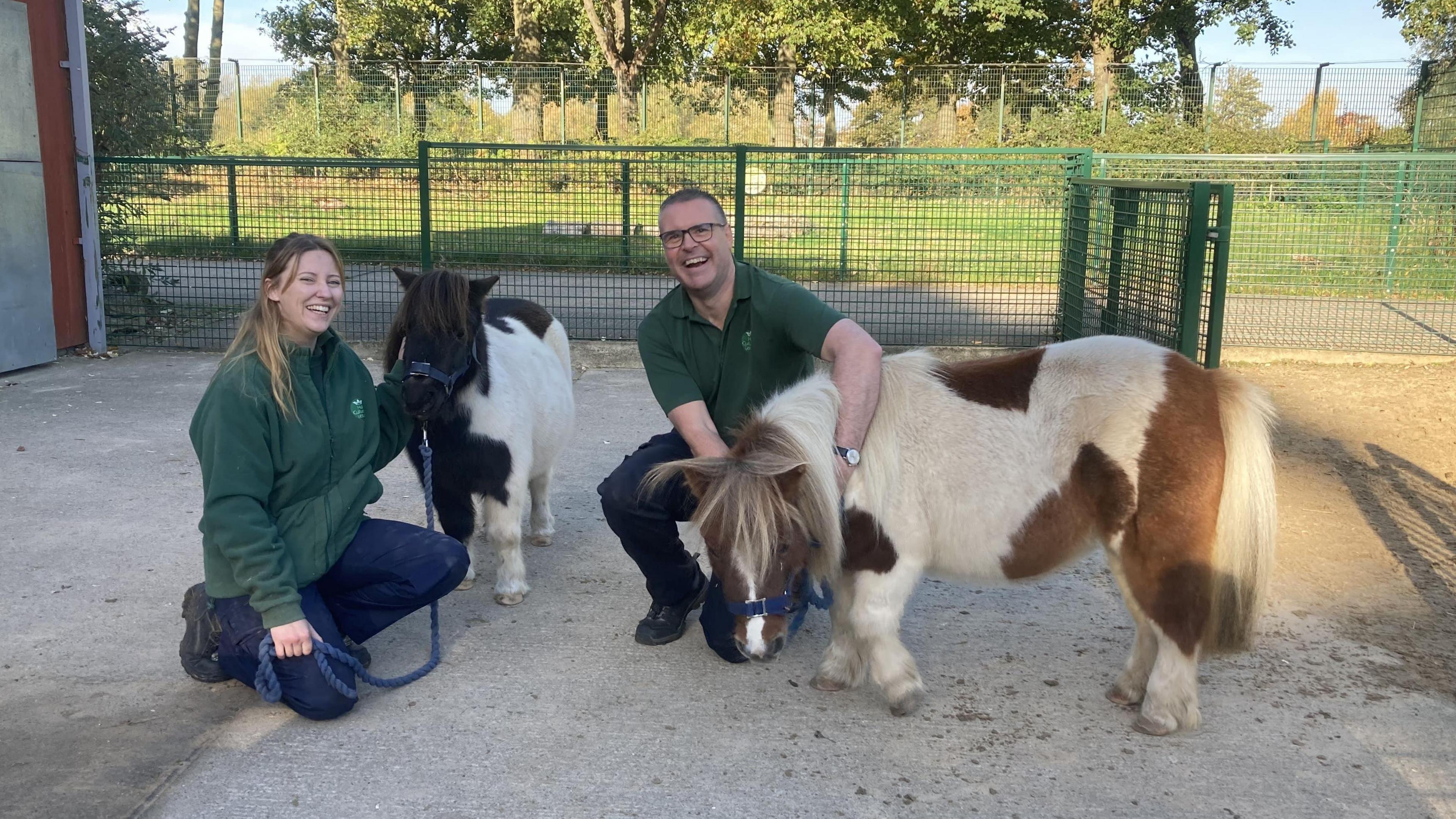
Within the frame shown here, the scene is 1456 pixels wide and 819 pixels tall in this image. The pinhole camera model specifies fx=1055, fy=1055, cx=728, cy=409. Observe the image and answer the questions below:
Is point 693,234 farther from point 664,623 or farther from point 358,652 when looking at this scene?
point 358,652

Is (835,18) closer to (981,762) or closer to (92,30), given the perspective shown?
(92,30)

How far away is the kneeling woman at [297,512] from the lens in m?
3.37

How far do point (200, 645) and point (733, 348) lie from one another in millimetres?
2188

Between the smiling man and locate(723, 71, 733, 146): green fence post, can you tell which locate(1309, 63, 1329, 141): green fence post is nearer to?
locate(723, 71, 733, 146): green fence post

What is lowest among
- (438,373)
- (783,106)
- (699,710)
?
(699,710)

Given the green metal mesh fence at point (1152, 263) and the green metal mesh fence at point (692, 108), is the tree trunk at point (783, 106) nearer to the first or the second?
the green metal mesh fence at point (692, 108)

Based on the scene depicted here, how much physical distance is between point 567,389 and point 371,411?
1.70 meters

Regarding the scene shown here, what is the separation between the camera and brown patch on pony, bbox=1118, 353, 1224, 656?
3344 millimetres

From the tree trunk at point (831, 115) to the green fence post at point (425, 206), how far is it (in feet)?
47.5

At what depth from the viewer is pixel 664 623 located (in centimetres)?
423

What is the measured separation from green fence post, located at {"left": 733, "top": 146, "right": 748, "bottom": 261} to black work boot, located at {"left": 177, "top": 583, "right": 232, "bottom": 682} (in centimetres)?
626

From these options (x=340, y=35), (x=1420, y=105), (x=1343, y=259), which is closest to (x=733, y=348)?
(x=1343, y=259)

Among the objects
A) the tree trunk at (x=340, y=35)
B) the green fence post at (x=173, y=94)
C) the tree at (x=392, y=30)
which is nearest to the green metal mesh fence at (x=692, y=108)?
the tree trunk at (x=340, y=35)

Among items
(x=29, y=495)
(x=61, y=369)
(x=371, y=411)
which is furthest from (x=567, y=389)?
(x=61, y=369)
